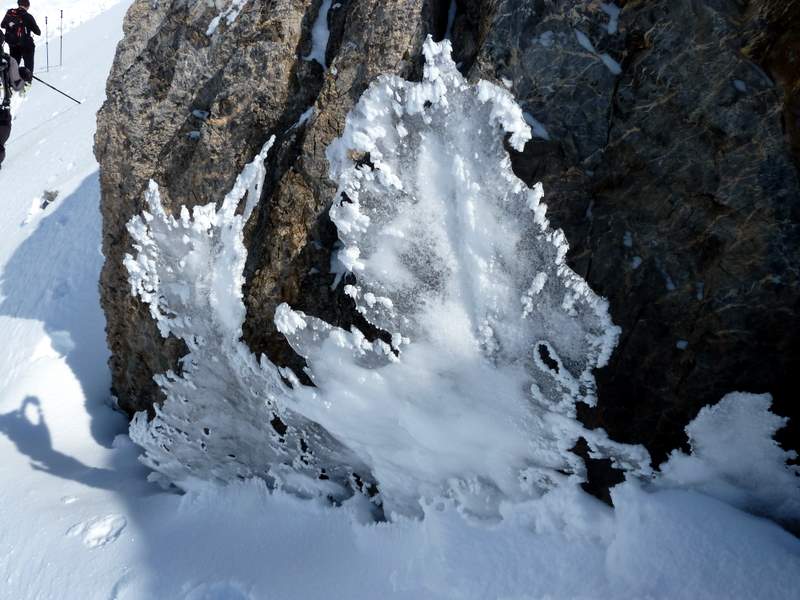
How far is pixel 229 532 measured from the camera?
394 cm

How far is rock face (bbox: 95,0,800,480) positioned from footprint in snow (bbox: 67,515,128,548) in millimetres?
1932

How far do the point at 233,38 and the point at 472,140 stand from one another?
6.81 feet

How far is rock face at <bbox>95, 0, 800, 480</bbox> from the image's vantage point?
222 centimetres

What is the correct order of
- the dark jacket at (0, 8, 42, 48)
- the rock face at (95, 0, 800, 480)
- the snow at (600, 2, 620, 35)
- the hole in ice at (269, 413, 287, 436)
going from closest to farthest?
the rock face at (95, 0, 800, 480)
the snow at (600, 2, 620, 35)
the hole in ice at (269, 413, 287, 436)
the dark jacket at (0, 8, 42, 48)

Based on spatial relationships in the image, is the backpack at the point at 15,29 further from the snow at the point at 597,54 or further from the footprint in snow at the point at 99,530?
the snow at the point at 597,54

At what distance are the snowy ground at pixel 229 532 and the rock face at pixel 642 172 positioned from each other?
1.48ft

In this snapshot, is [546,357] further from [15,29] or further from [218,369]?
[15,29]

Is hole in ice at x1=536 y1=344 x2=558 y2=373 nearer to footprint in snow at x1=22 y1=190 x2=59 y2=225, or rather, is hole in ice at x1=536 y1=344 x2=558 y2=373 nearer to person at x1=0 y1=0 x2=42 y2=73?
footprint in snow at x1=22 y1=190 x2=59 y2=225

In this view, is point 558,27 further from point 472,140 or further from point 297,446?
point 297,446

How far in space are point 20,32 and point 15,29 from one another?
7 centimetres

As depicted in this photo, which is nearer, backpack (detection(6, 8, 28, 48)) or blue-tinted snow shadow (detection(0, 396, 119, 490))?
blue-tinted snow shadow (detection(0, 396, 119, 490))

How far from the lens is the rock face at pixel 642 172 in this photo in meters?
2.22

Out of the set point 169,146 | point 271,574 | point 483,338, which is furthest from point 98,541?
point 483,338

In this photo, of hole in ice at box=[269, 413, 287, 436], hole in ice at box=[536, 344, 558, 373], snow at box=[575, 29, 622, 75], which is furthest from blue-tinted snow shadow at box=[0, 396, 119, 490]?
snow at box=[575, 29, 622, 75]
